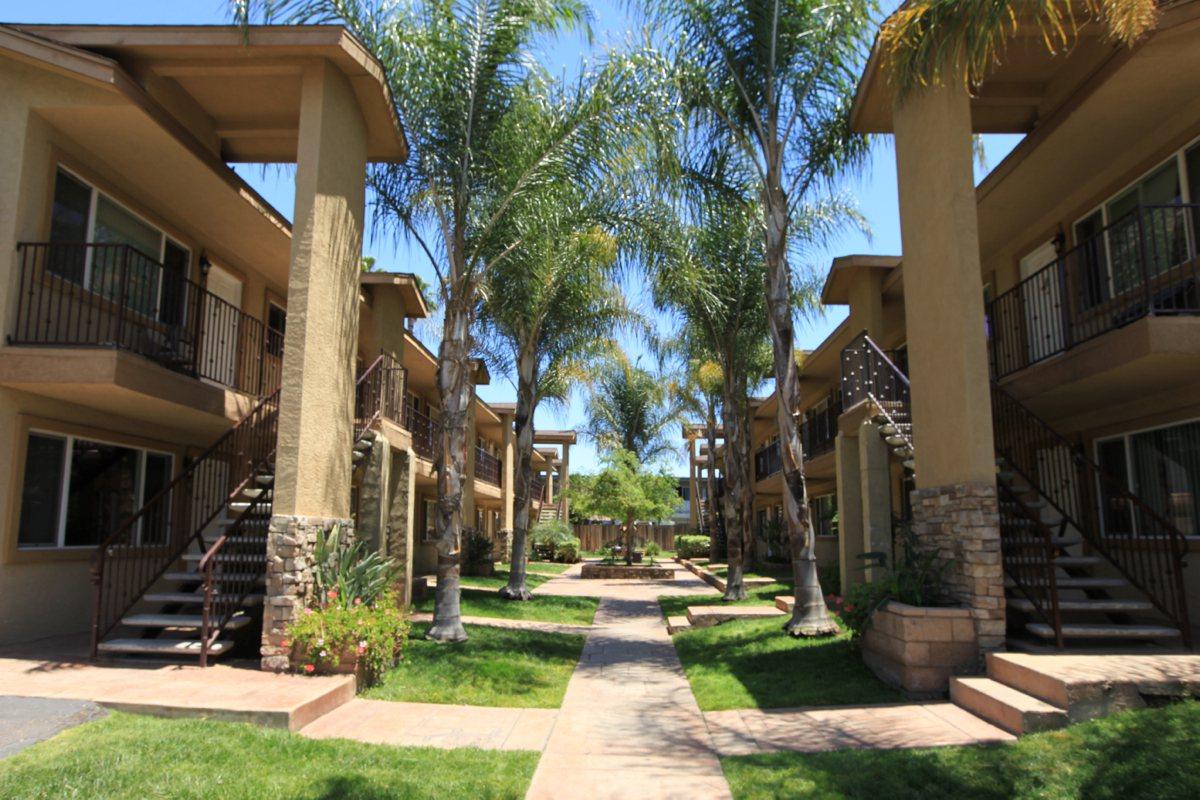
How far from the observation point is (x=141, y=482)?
38.5 ft

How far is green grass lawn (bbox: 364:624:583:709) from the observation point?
830 cm

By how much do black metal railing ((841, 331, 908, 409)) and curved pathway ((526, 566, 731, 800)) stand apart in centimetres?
493

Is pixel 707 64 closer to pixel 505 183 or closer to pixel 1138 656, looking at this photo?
pixel 505 183

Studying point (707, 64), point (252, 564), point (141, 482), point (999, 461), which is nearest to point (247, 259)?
point (141, 482)

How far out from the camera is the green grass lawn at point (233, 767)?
4996 mm

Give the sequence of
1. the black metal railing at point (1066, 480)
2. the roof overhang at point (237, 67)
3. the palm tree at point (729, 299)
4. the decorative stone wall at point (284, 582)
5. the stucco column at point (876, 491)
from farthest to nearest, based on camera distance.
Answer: the palm tree at point (729, 299) → the stucco column at point (876, 491) → the black metal railing at point (1066, 480) → the roof overhang at point (237, 67) → the decorative stone wall at point (284, 582)

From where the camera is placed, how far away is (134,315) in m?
11.4

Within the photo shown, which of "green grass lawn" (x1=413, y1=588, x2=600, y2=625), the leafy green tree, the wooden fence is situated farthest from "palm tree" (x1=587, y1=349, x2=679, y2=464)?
"green grass lawn" (x1=413, y1=588, x2=600, y2=625)

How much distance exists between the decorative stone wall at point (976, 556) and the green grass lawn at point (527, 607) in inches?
314

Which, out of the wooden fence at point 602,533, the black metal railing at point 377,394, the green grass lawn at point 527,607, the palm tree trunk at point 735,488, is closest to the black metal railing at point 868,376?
the palm tree trunk at point 735,488

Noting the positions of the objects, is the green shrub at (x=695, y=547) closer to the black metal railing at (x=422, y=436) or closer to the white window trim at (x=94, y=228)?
the black metal railing at (x=422, y=436)

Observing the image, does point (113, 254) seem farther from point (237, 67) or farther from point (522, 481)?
point (522, 481)

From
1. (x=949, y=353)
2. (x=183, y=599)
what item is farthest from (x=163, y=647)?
(x=949, y=353)

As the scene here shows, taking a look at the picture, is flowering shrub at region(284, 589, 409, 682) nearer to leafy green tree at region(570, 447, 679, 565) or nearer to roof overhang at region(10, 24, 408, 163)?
roof overhang at region(10, 24, 408, 163)
